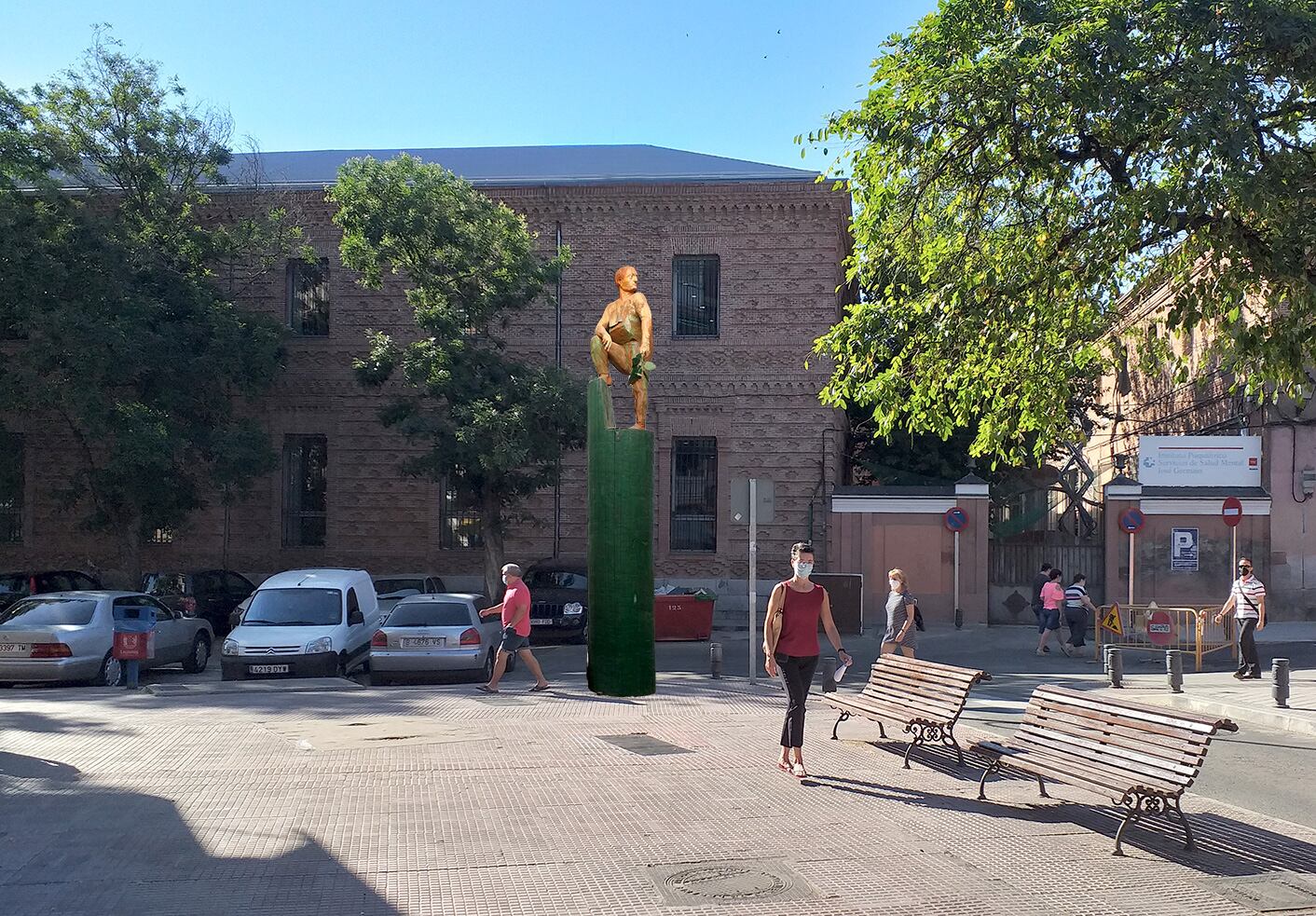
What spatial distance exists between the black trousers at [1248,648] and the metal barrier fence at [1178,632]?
1629 mm

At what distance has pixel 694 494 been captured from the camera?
2848cm

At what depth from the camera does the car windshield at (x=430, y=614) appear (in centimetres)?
1695

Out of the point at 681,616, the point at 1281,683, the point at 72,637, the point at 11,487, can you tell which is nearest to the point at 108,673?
the point at 72,637

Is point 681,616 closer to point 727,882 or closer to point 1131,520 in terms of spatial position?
point 1131,520

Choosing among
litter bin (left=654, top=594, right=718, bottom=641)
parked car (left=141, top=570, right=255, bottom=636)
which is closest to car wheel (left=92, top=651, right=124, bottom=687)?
parked car (left=141, top=570, right=255, bottom=636)

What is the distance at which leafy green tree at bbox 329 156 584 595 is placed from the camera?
74.5 feet

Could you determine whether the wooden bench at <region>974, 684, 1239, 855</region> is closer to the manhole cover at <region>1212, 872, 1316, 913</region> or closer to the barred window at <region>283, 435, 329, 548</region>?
the manhole cover at <region>1212, 872, 1316, 913</region>

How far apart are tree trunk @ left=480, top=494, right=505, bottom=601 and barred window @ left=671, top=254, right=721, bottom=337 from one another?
6929 millimetres

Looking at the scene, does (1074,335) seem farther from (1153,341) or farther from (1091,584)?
(1091,584)

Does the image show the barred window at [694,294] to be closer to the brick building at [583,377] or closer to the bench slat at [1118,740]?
the brick building at [583,377]

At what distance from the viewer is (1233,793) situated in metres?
9.60

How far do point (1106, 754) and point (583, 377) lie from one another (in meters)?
19.9

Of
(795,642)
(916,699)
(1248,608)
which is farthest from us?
(1248,608)

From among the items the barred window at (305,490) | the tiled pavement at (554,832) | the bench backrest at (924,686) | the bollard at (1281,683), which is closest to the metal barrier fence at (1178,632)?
the bollard at (1281,683)
